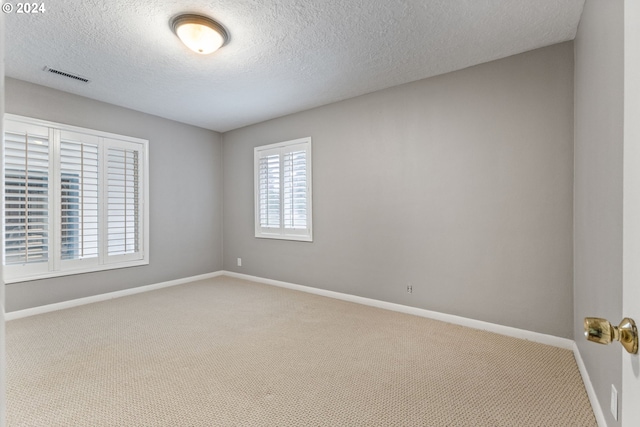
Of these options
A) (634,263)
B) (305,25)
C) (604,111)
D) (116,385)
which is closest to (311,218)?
(305,25)

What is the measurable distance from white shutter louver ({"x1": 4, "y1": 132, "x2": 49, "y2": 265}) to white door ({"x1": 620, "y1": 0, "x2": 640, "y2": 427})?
461cm

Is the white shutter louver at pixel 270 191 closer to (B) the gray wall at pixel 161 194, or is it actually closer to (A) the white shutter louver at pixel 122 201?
(B) the gray wall at pixel 161 194

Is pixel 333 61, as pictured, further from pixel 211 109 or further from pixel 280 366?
pixel 280 366

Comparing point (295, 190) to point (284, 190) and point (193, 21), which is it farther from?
point (193, 21)

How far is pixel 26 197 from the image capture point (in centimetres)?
340

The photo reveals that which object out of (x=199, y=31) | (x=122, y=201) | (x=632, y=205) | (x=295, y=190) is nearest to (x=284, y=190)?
(x=295, y=190)

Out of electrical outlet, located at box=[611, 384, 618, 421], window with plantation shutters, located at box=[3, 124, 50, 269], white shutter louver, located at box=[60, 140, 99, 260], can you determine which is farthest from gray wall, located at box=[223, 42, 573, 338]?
window with plantation shutters, located at box=[3, 124, 50, 269]

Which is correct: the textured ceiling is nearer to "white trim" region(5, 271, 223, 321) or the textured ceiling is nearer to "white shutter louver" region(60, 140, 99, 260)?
"white shutter louver" region(60, 140, 99, 260)

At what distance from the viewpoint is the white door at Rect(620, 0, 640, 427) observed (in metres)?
0.63

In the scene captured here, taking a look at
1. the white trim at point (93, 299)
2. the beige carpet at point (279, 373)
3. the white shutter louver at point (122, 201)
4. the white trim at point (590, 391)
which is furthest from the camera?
the white shutter louver at point (122, 201)

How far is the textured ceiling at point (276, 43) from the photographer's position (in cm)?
229

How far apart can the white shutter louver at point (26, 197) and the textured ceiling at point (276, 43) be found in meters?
0.73

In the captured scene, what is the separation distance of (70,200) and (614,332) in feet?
15.5

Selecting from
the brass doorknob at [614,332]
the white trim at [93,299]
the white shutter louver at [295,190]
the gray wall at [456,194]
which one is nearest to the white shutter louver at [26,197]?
the white trim at [93,299]
